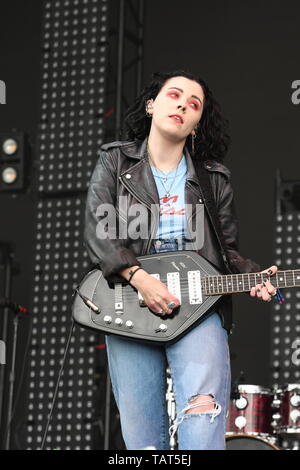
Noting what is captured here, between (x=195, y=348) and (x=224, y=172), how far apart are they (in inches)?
29.5

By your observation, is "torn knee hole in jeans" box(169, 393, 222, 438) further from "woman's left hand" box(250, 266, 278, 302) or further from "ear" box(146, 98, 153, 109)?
"ear" box(146, 98, 153, 109)

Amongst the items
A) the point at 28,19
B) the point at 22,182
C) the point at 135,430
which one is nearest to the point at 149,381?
the point at 135,430

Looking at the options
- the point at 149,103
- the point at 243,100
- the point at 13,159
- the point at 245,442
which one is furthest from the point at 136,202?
the point at 243,100

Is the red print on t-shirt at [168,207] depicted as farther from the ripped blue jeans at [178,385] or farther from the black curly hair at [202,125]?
the ripped blue jeans at [178,385]

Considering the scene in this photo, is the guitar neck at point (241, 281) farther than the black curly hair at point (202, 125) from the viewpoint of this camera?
No

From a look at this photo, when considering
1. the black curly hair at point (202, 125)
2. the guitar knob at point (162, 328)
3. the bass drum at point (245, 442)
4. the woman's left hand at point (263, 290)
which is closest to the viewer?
the guitar knob at point (162, 328)

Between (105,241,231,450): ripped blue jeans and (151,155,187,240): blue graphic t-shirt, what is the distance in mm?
344

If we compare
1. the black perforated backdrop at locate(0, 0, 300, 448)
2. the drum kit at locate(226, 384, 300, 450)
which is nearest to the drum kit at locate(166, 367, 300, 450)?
the drum kit at locate(226, 384, 300, 450)

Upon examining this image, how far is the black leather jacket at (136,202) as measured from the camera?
10.4 ft

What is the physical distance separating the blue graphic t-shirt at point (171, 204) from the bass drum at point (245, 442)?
221 centimetres

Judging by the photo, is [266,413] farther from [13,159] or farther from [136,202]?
[13,159]

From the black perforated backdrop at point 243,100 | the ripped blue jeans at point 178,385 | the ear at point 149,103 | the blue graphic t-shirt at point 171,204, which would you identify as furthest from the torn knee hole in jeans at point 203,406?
the black perforated backdrop at point 243,100

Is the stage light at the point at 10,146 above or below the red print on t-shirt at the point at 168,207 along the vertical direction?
above

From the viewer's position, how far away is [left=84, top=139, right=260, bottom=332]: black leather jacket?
316 centimetres
